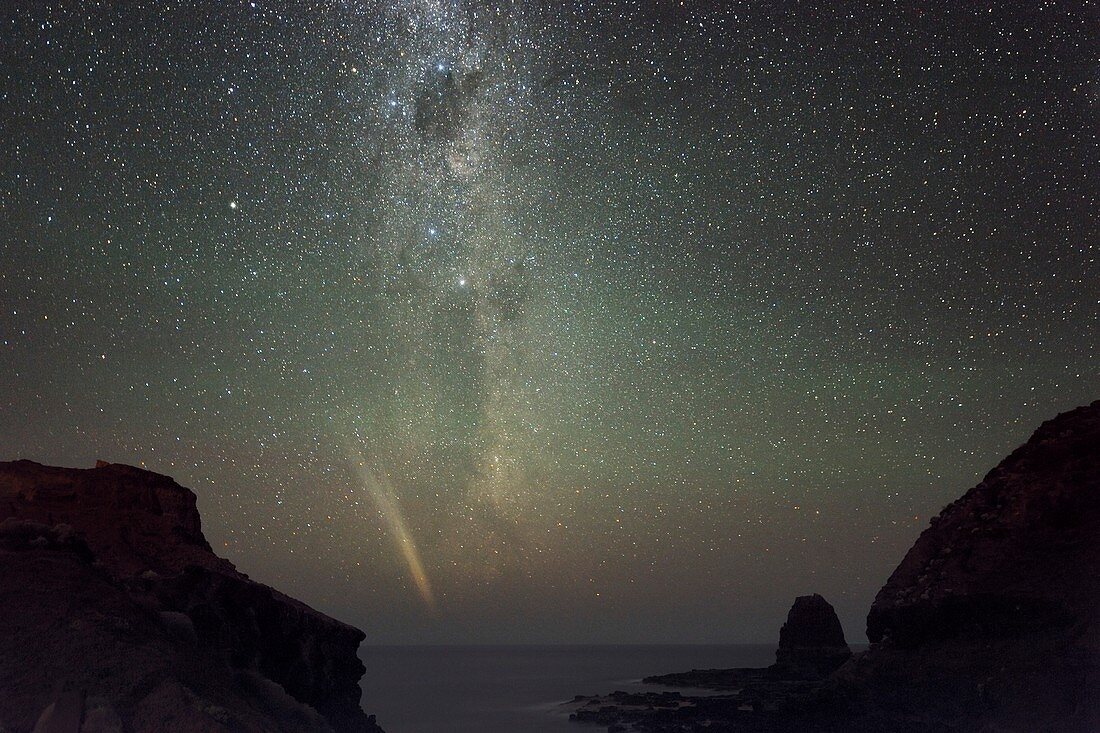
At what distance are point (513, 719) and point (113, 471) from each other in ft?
179

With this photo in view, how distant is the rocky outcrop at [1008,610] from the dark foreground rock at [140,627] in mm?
22662

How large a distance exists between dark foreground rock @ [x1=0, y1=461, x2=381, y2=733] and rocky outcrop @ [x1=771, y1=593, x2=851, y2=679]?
66777 mm

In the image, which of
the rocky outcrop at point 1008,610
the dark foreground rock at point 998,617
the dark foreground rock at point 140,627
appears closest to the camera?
the dark foreground rock at point 140,627

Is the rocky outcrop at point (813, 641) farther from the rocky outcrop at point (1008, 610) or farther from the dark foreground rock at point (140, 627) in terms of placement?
the dark foreground rock at point (140, 627)

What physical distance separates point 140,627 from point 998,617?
29132 millimetres

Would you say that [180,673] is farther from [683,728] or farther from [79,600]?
[683,728]

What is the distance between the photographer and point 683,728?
150 feet

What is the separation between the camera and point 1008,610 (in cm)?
2739

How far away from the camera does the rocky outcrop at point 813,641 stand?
8394cm

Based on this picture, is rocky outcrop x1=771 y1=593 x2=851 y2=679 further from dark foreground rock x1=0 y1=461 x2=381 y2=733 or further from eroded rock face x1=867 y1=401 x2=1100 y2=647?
dark foreground rock x1=0 y1=461 x2=381 y2=733

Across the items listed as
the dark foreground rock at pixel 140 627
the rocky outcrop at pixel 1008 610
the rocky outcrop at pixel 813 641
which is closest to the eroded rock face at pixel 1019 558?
the rocky outcrop at pixel 1008 610

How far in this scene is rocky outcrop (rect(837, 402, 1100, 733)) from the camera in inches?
952

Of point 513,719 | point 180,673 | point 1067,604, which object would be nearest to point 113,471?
point 180,673

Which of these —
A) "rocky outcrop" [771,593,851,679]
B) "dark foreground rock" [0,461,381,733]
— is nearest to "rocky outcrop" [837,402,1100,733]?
"dark foreground rock" [0,461,381,733]
